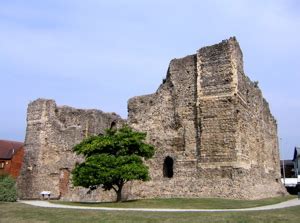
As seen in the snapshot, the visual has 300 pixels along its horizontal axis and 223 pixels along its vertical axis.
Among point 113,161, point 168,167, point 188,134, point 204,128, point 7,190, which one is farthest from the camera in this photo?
point 168,167

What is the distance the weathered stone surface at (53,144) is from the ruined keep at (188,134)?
0.24 ft

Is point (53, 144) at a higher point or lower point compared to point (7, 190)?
higher

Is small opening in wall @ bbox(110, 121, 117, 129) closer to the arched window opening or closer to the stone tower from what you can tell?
the arched window opening

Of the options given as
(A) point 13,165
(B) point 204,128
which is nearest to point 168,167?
(B) point 204,128

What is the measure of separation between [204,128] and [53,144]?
477 inches

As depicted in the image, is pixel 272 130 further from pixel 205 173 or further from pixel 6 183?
pixel 6 183

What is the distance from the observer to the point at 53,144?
2986cm

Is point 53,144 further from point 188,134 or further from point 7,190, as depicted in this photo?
point 188,134

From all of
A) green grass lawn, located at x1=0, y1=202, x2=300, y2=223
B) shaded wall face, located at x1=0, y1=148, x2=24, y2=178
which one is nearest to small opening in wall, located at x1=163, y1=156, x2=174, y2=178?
green grass lawn, located at x1=0, y1=202, x2=300, y2=223

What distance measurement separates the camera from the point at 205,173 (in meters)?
23.2

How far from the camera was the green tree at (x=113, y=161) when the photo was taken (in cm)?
2016

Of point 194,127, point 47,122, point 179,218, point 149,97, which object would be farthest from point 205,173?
point 47,122

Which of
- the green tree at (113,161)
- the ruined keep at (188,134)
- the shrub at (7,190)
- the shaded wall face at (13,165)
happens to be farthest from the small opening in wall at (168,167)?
the shaded wall face at (13,165)

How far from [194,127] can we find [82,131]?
9.52 meters
